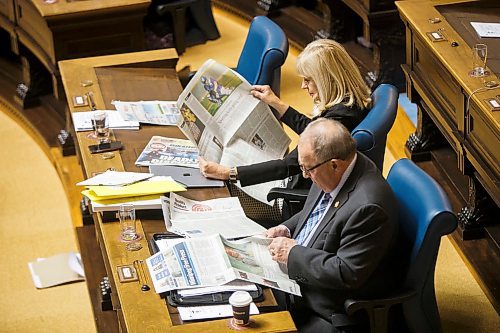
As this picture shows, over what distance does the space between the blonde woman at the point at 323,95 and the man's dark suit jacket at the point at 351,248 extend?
1.90 ft

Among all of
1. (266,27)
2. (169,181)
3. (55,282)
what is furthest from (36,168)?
(169,181)

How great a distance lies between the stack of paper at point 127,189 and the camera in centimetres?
419

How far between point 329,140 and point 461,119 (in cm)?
170

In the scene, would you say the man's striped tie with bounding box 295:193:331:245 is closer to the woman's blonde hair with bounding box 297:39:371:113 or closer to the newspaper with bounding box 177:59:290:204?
the woman's blonde hair with bounding box 297:39:371:113

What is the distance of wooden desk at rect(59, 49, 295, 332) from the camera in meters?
3.51

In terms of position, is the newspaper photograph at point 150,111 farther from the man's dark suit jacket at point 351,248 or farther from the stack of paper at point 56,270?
the man's dark suit jacket at point 351,248

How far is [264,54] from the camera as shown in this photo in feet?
16.9

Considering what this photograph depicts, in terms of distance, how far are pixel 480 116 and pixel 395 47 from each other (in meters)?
1.87

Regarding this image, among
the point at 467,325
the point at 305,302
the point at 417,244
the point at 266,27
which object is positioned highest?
the point at 266,27

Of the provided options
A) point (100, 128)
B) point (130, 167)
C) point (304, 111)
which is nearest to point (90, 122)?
point (100, 128)

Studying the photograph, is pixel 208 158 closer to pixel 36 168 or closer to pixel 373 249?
pixel 373 249

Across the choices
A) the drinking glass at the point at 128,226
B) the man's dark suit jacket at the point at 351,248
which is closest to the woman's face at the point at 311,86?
the man's dark suit jacket at the point at 351,248

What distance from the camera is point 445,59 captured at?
523 centimetres

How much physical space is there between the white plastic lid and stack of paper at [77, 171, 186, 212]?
83 centimetres
